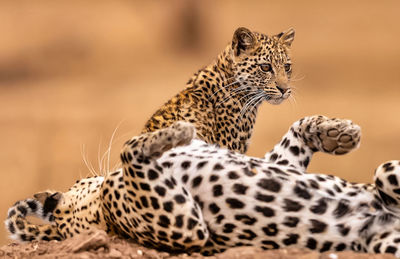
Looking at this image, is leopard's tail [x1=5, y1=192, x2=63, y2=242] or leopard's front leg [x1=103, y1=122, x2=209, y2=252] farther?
leopard's tail [x1=5, y1=192, x2=63, y2=242]

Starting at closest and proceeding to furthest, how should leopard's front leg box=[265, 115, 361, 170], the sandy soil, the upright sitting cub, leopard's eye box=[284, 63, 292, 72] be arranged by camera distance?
1. the sandy soil
2. leopard's front leg box=[265, 115, 361, 170]
3. the upright sitting cub
4. leopard's eye box=[284, 63, 292, 72]

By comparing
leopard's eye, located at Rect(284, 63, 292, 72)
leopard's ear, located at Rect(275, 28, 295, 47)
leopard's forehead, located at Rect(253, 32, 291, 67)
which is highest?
leopard's ear, located at Rect(275, 28, 295, 47)

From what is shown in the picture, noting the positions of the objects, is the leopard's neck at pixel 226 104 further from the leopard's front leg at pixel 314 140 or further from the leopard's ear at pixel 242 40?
the leopard's front leg at pixel 314 140

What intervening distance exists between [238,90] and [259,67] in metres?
0.30

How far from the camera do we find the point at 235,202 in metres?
3.72

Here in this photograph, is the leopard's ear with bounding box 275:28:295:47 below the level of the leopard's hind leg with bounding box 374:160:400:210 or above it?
above

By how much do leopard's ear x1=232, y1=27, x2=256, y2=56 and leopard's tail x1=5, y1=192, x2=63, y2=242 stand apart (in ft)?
8.21

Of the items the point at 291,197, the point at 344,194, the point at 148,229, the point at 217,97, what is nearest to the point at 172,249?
the point at 148,229

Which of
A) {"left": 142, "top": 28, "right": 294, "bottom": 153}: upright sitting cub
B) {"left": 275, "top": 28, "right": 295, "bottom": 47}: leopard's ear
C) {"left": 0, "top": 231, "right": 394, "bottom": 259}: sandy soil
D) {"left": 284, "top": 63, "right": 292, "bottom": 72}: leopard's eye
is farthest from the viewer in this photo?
{"left": 275, "top": 28, "right": 295, "bottom": 47}: leopard's ear

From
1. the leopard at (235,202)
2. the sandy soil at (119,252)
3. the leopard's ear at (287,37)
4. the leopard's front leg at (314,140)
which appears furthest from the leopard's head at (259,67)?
the sandy soil at (119,252)

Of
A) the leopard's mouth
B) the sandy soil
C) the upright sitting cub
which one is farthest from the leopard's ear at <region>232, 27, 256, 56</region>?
the sandy soil

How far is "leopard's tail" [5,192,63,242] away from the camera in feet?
14.1

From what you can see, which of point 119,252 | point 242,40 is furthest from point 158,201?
point 242,40

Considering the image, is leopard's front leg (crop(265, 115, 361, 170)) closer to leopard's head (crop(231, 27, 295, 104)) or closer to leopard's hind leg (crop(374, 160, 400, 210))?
leopard's hind leg (crop(374, 160, 400, 210))
